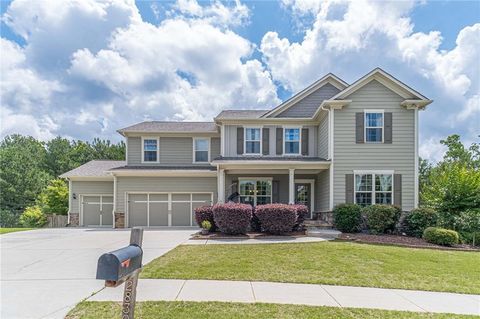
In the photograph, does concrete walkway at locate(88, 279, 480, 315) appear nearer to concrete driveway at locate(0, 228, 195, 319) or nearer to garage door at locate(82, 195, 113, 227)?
concrete driveway at locate(0, 228, 195, 319)

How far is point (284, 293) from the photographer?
5320 mm

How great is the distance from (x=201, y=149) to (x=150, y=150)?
314cm

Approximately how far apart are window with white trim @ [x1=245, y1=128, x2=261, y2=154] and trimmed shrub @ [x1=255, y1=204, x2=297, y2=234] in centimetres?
511

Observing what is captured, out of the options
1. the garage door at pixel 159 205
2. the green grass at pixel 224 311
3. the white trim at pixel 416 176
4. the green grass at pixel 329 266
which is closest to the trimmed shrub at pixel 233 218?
the green grass at pixel 329 266

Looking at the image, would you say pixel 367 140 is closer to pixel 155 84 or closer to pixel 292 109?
pixel 292 109

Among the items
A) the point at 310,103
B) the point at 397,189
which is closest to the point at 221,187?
the point at 310,103

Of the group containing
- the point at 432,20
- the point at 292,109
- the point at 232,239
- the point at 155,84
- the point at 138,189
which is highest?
the point at 432,20

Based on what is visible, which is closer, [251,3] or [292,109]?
[251,3]

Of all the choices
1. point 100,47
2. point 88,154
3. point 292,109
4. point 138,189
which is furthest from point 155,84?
point 88,154

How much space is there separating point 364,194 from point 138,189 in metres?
12.1

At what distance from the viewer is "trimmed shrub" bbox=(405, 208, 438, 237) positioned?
41.7ft

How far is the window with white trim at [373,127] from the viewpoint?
14.9 m

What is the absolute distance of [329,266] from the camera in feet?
24.0

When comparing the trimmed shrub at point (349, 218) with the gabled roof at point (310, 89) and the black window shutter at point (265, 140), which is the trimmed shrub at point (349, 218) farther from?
the gabled roof at point (310, 89)
